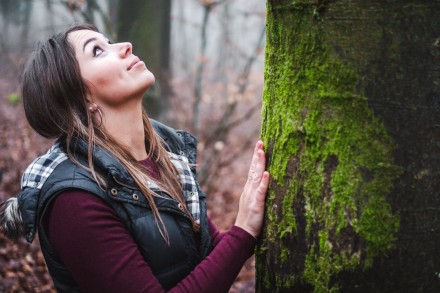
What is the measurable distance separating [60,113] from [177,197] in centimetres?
75

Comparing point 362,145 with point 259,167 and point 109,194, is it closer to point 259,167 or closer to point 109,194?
point 259,167

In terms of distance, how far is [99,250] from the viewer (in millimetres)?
1638

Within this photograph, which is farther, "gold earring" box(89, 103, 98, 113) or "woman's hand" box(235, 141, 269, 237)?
"gold earring" box(89, 103, 98, 113)

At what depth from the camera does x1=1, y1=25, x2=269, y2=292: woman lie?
1659 mm

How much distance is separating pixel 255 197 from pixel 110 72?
38.8 inches

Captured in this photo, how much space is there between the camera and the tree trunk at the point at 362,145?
132 centimetres

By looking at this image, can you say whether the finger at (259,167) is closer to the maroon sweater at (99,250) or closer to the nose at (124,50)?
the maroon sweater at (99,250)

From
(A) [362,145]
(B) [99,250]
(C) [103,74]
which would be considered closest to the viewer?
(A) [362,145]

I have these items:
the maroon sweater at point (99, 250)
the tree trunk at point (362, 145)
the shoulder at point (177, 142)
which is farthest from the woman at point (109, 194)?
the tree trunk at point (362, 145)

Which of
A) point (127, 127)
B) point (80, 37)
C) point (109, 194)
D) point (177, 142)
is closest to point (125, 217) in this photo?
point (109, 194)

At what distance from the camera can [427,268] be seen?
1370 millimetres

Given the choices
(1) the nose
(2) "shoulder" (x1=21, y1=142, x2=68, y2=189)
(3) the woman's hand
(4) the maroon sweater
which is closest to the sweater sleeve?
(4) the maroon sweater

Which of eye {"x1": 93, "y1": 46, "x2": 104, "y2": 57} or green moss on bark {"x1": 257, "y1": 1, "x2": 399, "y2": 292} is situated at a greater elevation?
eye {"x1": 93, "y1": 46, "x2": 104, "y2": 57}

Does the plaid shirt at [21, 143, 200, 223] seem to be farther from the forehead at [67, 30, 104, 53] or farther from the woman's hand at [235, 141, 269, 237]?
the forehead at [67, 30, 104, 53]
